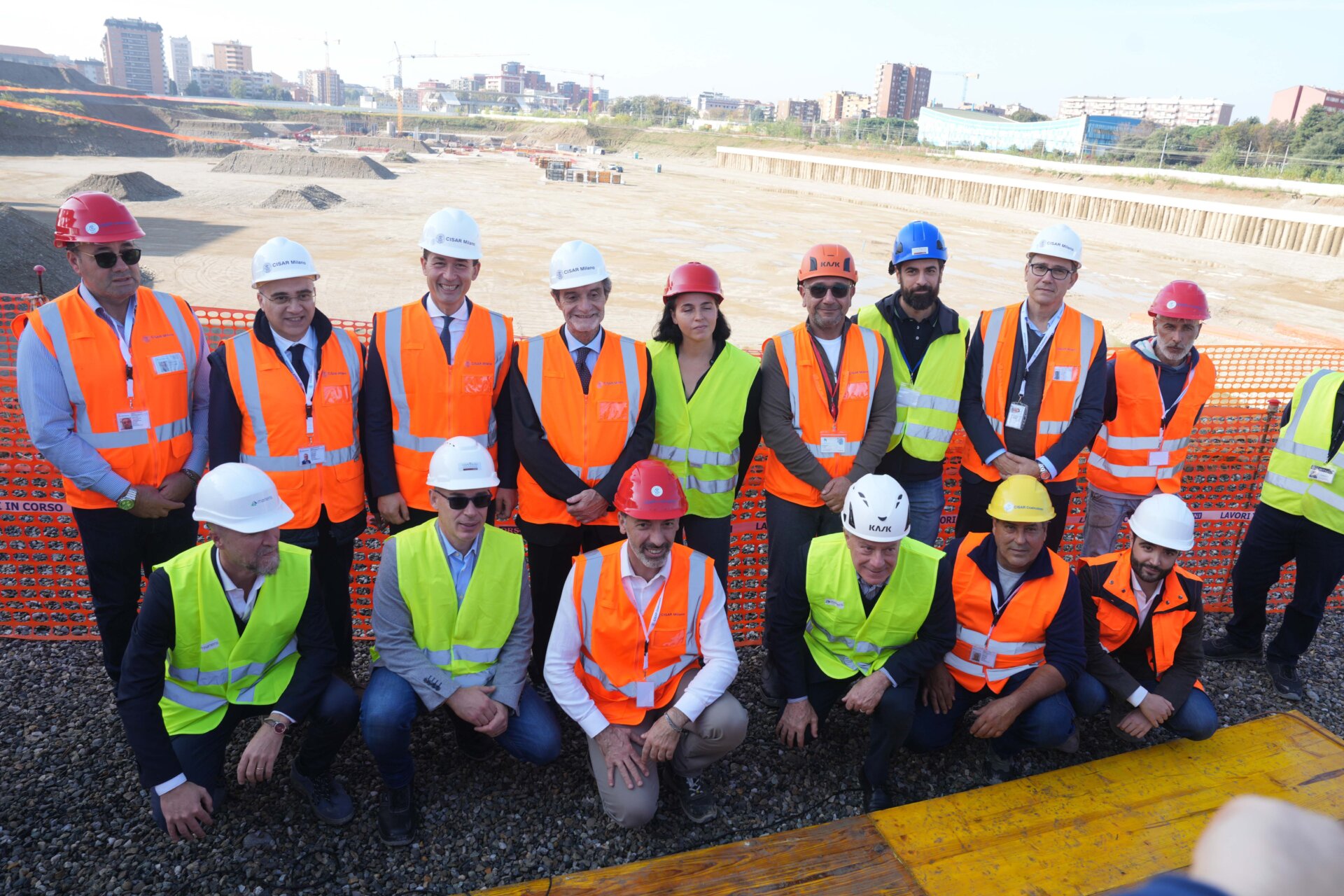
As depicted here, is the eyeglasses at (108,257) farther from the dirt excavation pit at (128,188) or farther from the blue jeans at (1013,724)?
the dirt excavation pit at (128,188)

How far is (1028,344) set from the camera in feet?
16.9

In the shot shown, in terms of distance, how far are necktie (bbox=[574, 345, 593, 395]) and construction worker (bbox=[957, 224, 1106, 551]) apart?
7.70ft

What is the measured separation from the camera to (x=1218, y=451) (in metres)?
6.98

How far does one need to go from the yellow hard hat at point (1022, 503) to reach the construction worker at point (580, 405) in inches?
72.1

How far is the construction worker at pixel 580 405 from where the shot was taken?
4430 millimetres

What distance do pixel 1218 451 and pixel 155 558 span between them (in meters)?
7.72

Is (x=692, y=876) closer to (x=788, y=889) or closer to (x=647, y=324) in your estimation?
(x=788, y=889)

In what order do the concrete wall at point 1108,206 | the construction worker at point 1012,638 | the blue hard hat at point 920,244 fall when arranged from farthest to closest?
the concrete wall at point 1108,206
the blue hard hat at point 920,244
the construction worker at point 1012,638

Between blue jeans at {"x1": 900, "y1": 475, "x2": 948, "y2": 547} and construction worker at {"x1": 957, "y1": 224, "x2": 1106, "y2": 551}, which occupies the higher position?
construction worker at {"x1": 957, "y1": 224, "x2": 1106, "y2": 551}

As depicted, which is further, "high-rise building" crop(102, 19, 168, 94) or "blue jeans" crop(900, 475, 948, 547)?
"high-rise building" crop(102, 19, 168, 94)

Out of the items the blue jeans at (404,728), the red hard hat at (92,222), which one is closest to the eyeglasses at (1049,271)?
the blue jeans at (404,728)

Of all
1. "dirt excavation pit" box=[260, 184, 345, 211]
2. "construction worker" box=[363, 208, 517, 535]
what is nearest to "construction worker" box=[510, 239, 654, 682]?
"construction worker" box=[363, 208, 517, 535]

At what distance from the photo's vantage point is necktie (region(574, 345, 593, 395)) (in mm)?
4465

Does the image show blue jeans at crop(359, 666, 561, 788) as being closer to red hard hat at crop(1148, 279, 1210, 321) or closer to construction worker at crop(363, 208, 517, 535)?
construction worker at crop(363, 208, 517, 535)
